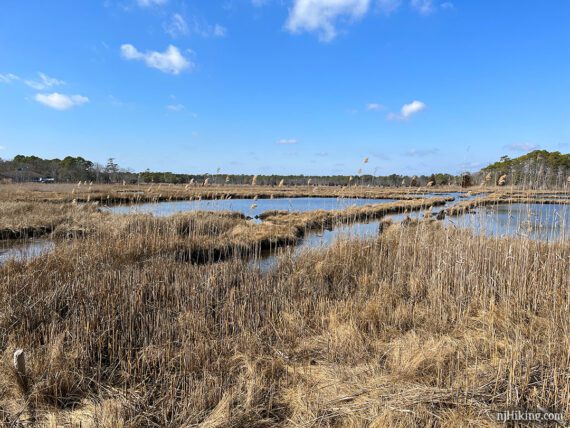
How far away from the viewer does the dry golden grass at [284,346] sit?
262 cm

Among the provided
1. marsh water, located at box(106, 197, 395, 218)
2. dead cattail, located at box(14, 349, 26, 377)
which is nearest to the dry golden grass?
dead cattail, located at box(14, 349, 26, 377)

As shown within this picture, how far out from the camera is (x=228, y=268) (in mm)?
6227

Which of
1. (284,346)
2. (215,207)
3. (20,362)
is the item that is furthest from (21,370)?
(215,207)

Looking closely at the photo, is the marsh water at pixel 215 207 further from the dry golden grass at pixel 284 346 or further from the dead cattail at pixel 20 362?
the dead cattail at pixel 20 362

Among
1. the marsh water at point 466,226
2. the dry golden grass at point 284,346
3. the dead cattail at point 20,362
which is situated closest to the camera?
the dry golden grass at point 284,346

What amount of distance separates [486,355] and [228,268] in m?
4.26

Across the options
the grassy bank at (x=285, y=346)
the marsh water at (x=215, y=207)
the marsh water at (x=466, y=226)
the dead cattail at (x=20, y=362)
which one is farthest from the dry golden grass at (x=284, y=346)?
the marsh water at (x=215, y=207)

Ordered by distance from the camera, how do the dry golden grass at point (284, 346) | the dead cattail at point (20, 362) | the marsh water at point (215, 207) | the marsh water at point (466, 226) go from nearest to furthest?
the dry golden grass at point (284, 346), the dead cattail at point (20, 362), the marsh water at point (466, 226), the marsh water at point (215, 207)

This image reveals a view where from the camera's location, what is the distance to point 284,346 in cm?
385

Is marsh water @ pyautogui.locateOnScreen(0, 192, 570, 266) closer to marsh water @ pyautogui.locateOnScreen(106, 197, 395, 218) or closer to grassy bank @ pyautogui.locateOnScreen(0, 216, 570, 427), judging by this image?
marsh water @ pyautogui.locateOnScreen(106, 197, 395, 218)

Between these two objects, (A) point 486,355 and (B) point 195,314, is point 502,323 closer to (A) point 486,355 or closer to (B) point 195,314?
(A) point 486,355

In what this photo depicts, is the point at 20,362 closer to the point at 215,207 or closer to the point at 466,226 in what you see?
the point at 466,226

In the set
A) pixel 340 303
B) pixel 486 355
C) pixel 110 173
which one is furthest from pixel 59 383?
pixel 110 173

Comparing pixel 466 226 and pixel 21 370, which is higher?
pixel 466 226
